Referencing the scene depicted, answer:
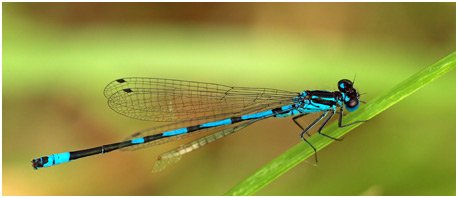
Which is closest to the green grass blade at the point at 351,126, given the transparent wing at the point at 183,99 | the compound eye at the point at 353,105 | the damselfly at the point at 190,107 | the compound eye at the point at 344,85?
the compound eye at the point at 353,105

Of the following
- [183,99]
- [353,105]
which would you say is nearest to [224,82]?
[183,99]

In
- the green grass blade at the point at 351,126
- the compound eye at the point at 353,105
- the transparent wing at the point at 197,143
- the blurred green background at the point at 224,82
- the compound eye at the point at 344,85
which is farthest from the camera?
the blurred green background at the point at 224,82

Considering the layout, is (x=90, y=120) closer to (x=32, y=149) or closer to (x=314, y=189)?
(x=32, y=149)

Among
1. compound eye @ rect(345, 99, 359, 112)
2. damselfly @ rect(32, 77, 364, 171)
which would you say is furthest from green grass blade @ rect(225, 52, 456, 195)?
damselfly @ rect(32, 77, 364, 171)

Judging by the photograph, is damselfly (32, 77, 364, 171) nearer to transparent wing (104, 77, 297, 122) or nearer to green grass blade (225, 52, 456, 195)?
transparent wing (104, 77, 297, 122)

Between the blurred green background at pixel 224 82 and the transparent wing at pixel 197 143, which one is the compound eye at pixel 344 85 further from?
the transparent wing at pixel 197 143

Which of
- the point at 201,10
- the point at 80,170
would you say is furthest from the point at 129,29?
the point at 80,170

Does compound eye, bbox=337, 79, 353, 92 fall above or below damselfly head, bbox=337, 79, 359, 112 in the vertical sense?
above
